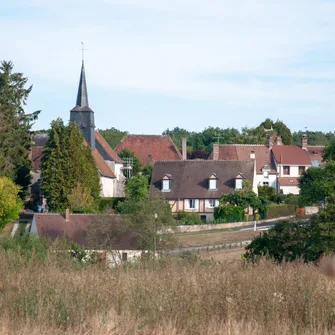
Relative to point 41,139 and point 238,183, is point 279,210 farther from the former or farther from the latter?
point 41,139

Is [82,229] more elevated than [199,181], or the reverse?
[199,181]

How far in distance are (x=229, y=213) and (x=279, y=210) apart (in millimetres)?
4739

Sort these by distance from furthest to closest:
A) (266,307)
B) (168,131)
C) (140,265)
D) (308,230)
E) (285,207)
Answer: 1. (168,131)
2. (285,207)
3. (308,230)
4. (140,265)
5. (266,307)

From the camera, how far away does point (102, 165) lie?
66.7 meters

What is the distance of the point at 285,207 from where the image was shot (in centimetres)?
5878

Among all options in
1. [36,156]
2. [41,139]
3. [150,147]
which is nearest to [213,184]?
[36,156]

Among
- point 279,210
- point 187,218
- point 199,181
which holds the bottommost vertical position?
point 187,218

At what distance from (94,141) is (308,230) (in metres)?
45.0

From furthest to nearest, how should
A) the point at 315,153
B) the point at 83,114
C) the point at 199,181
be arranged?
the point at 315,153 < the point at 83,114 < the point at 199,181

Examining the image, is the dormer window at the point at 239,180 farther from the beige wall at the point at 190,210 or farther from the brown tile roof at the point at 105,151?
the brown tile roof at the point at 105,151

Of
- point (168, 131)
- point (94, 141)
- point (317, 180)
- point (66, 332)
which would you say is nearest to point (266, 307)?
point (66, 332)

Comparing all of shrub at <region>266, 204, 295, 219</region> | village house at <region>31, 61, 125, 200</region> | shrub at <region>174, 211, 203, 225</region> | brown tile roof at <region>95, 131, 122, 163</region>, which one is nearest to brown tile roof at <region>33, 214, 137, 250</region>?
shrub at <region>174, 211, 203, 225</region>

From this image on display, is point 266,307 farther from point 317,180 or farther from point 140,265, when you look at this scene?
point 317,180

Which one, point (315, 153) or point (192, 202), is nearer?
point (192, 202)
